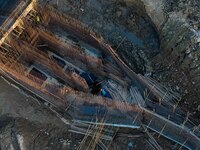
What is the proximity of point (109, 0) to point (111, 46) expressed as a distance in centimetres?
207

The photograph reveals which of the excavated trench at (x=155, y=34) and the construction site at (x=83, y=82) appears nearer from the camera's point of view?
the construction site at (x=83, y=82)

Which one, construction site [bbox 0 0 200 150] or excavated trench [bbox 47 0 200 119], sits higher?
excavated trench [bbox 47 0 200 119]

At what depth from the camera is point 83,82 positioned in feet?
45.2

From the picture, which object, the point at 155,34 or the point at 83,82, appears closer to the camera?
the point at 83,82

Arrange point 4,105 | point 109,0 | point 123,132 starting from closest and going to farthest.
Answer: point 123,132 → point 4,105 → point 109,0

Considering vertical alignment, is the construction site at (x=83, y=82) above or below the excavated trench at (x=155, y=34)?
below

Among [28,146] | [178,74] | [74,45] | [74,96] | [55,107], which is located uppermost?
[178,74]

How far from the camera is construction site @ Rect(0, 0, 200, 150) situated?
1333cm

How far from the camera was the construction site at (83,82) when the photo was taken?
525 inches

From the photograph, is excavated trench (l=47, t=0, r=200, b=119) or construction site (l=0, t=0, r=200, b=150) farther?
excavated trench (l=47, t=0, r=200, b=119)

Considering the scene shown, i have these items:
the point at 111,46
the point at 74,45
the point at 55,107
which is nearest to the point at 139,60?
the point at 111,46

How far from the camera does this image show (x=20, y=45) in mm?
14336

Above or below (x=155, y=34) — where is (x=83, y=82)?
below

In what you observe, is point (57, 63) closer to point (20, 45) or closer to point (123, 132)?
point (20, 45)
